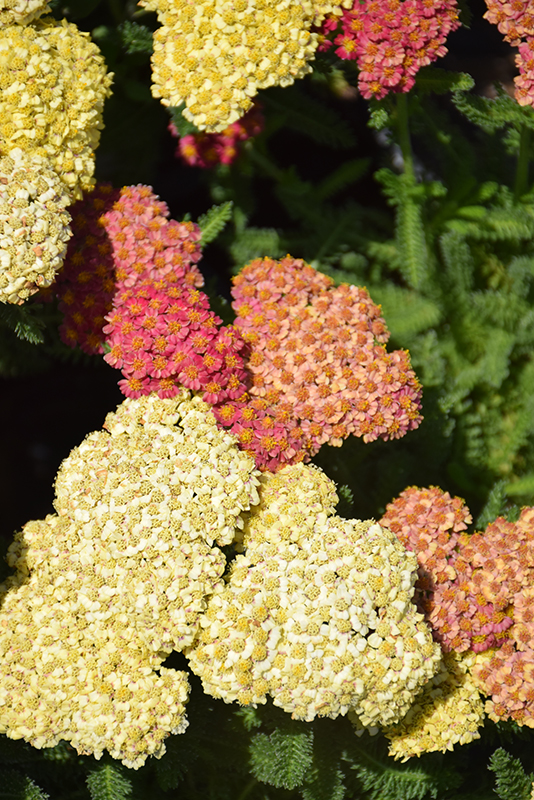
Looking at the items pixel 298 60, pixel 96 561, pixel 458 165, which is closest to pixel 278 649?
pixel 96 561

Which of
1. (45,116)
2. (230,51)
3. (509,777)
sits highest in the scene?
(230,51)

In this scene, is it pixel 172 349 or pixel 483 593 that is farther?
pixel 483 593

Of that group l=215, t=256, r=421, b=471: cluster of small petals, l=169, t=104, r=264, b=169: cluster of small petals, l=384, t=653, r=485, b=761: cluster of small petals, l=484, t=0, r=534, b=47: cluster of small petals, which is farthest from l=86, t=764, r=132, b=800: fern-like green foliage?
l=484, t=0, r=534, b=47: cluster of small petals

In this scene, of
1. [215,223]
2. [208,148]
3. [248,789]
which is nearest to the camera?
[248,789]

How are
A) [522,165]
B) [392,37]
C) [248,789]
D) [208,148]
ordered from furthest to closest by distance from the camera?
[208,148]
[522,165]
[248,789]
[392,37]

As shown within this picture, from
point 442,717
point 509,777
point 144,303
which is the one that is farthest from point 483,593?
point 144,303

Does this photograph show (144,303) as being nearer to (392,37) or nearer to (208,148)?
(208,148)

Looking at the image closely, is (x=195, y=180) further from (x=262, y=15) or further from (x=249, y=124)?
(x=262, y=15)
